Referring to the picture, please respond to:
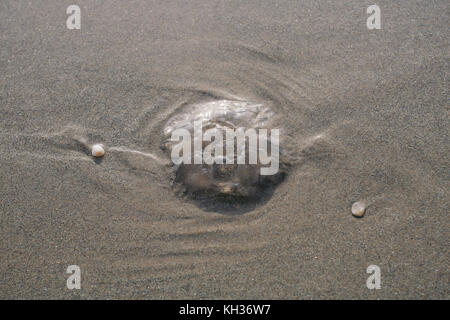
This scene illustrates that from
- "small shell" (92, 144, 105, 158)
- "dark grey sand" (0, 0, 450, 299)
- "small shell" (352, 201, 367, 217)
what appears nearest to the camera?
"dark grey sand" (0, 0, 450, 299)

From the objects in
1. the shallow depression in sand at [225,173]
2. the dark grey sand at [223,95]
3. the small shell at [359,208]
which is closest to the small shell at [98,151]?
the dark grey sand at [223,95]

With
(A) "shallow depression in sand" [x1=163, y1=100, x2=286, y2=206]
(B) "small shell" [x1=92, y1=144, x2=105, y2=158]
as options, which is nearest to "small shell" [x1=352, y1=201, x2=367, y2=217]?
(A) "shallow depression in sand" [x1=163, y1=100, x2=286, y2=206]

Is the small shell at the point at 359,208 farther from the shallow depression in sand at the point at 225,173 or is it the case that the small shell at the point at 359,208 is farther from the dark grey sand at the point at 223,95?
the shallow depression in sand at the point at 225,173

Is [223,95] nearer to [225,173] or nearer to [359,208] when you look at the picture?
[225,173]

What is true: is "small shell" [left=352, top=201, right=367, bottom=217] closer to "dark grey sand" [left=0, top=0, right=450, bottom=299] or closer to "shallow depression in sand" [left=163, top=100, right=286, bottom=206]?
"dark grey sand" [left=0, top=0, right=450, bottom=299]
